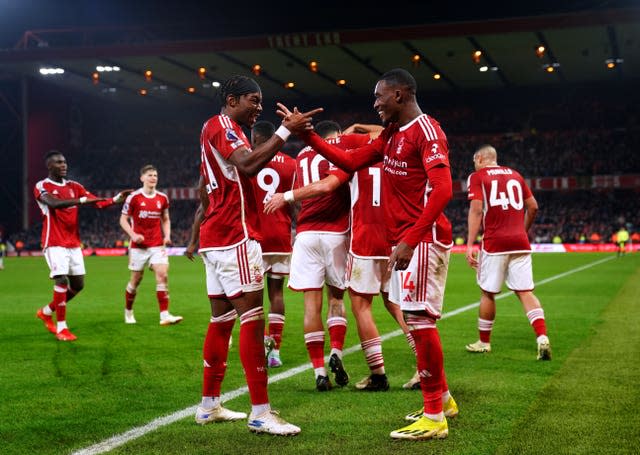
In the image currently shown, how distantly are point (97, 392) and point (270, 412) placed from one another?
82.9 inches

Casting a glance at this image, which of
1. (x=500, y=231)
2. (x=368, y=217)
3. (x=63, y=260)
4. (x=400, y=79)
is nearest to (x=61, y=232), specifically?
A: (x=63, y=260)

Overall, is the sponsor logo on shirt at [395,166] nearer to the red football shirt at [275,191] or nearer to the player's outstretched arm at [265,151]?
the player's outstretched arm at [265,151]

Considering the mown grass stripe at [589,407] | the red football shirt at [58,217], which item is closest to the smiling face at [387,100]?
the mown grass stripe at [589,407]

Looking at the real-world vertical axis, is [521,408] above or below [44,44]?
below

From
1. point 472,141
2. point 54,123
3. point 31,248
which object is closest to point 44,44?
point 54,123

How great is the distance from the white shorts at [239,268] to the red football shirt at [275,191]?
9.32 feet

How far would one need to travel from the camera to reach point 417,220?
484 cm

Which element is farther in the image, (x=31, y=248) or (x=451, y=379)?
(x=31, y=248)

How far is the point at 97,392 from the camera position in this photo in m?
6.25

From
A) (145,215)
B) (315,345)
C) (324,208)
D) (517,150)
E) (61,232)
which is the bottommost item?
(315,345)

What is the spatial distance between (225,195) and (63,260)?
5.67 m

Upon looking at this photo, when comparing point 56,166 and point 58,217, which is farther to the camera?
point 58,217

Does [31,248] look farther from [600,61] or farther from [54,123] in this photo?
[600,61]

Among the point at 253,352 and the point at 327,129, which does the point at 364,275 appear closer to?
the point at 327,129
